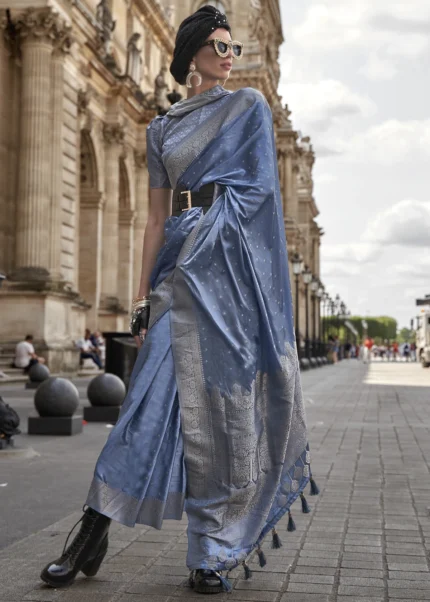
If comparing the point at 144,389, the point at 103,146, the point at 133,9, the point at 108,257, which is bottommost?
the point at 144,389

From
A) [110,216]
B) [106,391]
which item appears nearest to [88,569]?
[106,391]

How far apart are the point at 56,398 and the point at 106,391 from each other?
177 cm

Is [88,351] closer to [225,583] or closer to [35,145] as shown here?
[35,145]

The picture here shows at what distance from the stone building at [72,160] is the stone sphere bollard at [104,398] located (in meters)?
11.0

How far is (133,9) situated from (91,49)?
36.2ft

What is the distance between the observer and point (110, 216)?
37.1 metres

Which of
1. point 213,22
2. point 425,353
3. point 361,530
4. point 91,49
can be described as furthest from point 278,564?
point 425,353

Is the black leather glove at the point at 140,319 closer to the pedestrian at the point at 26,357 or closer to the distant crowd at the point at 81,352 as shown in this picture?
the distant crowd at the point at 81,352

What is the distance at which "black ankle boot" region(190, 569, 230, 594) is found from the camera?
3.87m

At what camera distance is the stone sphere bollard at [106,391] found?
12.6m

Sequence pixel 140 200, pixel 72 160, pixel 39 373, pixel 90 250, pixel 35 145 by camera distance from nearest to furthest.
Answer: pixel 39 373
pixel 35 145
pixel 72 160
pixel 90 250
pixel 140 200

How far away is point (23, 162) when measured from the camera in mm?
24453

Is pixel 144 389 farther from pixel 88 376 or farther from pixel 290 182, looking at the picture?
pixel 290 182

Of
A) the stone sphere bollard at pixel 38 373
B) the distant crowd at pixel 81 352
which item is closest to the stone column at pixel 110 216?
the distant crowd at pixel 81 352
